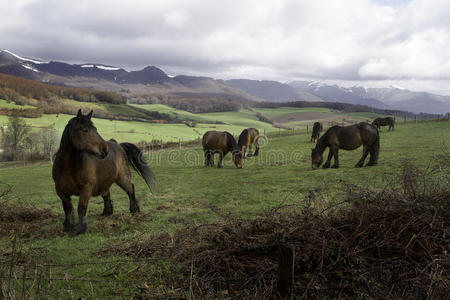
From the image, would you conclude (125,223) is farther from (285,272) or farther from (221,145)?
(221,145)

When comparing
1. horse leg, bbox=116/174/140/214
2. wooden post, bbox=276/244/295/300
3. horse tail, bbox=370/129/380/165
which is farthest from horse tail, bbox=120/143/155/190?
horse tail, bbox=370/129/380/165

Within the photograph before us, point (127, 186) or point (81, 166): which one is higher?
point (81, 166)

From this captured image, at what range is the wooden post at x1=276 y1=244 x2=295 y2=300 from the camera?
106 inches

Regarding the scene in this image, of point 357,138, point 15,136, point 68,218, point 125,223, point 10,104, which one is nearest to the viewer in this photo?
point 68,218

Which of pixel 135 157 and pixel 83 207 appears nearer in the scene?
pixel 83 207

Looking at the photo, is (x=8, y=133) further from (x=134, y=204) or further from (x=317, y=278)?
(x=317, y=278)

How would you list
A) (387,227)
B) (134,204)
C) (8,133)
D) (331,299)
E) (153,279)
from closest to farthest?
(331,299) → (387,227) → (153,279) → (134,204) → (8,133)

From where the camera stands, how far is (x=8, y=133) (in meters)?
49.5

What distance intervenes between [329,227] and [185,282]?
1.94 meters

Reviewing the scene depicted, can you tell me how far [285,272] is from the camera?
2848 millimetres

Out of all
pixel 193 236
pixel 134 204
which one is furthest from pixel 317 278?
pixel 134 204

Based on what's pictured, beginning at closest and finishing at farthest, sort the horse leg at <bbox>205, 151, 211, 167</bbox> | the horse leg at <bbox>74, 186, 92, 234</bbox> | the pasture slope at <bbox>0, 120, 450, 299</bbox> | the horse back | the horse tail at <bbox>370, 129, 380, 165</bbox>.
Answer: the pasture slope at <bbox>0, 120, 450, 299</bbox> → the horse leg at <bbox>74, 186, 92, 234</bbox> → the horse tail at <bbox>370, 129, 380, 165</bbox> → the horse back → the horse leg at <bbox>205, 151, 211, 167</bbox>

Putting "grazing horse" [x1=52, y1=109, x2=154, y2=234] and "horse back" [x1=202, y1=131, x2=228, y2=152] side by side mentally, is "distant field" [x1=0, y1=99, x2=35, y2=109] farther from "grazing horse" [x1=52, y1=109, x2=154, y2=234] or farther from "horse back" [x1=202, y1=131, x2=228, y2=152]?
"grazing horse" [x1=52, y1=109, x2=154, y2=234]

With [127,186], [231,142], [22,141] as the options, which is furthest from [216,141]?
[22,141]
